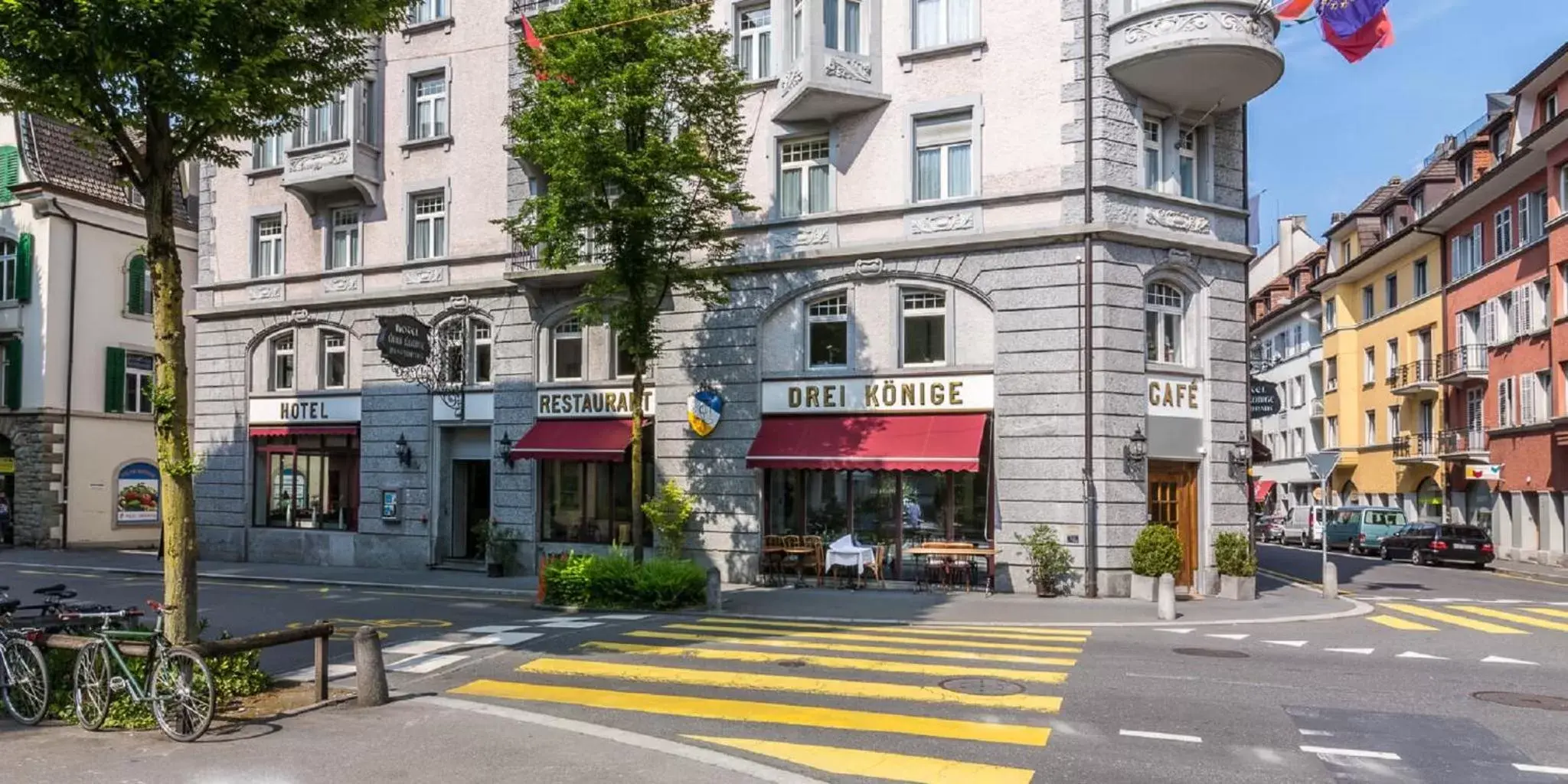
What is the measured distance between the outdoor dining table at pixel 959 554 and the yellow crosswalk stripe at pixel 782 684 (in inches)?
366

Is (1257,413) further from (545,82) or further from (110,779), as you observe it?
(110,779)

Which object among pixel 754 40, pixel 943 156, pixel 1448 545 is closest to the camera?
pixel 943 156

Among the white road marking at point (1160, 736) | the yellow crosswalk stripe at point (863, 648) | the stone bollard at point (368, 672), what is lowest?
the yellow crosswalk stripe at point (863, 648)

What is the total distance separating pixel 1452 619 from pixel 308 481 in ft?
84.8

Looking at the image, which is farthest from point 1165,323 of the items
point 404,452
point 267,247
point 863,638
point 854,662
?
point 267,247

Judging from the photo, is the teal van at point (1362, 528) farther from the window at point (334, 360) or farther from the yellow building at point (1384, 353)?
the window at point (334, 360)

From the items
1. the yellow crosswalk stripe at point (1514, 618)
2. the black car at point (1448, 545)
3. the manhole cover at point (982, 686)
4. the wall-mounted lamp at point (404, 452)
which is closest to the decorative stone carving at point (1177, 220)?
the yellow crosswalk stripe at point (1514, 618)

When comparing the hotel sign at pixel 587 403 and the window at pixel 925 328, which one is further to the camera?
the hotel sign at pixel 587 403

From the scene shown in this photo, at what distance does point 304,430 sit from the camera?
29.1 meters

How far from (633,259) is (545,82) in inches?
130

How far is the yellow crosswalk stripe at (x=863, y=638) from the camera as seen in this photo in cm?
1420

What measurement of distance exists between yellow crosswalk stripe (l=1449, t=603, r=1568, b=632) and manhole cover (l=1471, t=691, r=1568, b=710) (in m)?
7.12

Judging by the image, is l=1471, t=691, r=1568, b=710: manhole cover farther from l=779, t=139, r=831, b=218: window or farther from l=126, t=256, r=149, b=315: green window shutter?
l=126, t=256, r=149, b=315: green window shutter

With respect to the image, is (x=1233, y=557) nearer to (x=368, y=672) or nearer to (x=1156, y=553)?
(x=1156, y=553)
